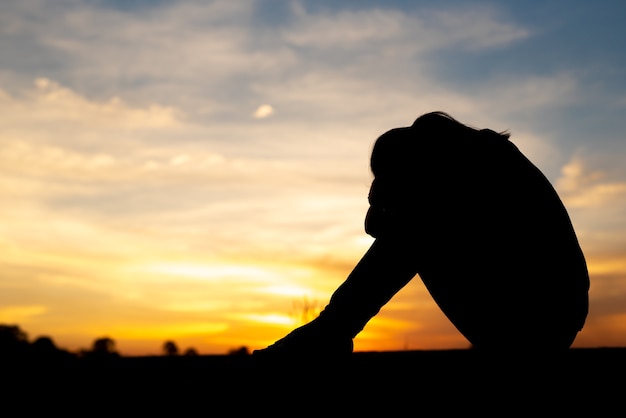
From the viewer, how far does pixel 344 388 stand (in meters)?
2.02

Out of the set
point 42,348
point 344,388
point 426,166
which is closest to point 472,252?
point 426,166

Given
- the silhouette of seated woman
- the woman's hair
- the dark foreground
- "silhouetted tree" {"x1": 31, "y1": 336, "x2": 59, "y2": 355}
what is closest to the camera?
the dark foreground

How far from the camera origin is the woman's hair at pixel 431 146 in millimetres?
2199

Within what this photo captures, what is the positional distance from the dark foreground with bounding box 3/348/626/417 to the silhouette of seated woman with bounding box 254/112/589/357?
0.36ft

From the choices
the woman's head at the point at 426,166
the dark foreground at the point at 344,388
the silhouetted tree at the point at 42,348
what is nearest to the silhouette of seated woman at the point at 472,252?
the woman's head at the point at 426,166

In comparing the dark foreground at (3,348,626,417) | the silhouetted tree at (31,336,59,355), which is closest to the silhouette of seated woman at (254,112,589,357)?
the dark foreground at (3,348,626,417)

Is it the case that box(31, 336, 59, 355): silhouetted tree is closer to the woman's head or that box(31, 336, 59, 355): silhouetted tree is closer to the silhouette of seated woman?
the silhouette of seated woman

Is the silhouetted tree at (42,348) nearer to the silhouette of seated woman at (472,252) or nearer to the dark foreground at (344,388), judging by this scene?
the dark foreground at (344,388)

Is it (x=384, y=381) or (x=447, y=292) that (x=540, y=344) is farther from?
(x=384, y=381)

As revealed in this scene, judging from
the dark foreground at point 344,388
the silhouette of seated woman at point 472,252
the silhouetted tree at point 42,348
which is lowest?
the dark foreground at point 344,388

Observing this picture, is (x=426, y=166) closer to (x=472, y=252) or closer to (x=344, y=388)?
(x=472, y=252)

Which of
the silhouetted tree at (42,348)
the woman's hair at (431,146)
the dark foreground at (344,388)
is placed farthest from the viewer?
the silhouetted tree at (42,348)

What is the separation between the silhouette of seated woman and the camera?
2.07 metres

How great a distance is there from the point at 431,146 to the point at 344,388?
3.05ft
